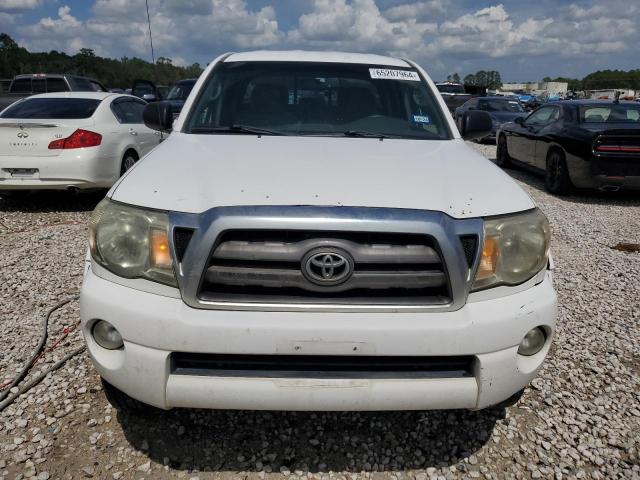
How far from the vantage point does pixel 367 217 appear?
192cm

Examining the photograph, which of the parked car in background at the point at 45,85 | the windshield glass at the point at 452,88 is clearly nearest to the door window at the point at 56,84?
the parked car in background at the point at 45,85

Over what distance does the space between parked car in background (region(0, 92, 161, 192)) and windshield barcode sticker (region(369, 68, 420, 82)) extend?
4469 millimetres

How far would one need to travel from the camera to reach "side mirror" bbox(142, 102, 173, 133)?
12.0 feet

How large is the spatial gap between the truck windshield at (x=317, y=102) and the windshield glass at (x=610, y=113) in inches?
234

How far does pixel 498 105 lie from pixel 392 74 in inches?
583

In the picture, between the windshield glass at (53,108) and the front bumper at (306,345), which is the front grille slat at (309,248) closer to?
the front bumper at (306,345)

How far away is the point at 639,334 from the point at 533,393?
51.3 inches

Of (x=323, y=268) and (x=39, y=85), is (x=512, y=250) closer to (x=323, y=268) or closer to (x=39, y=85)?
(x=323, y=268)

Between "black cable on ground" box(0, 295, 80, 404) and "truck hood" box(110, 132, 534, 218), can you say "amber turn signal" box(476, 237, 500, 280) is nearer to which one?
"truck hood" box(110, 132, 534, 218)

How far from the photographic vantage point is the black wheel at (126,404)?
101 inches

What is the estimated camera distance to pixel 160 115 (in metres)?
3.67

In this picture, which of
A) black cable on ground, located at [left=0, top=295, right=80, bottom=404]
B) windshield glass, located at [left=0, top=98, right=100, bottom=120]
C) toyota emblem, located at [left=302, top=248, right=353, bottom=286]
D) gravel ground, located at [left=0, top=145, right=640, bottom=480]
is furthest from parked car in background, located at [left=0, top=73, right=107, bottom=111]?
toyota emblem, located at [left=302, top=248, right=353, bottom=286]

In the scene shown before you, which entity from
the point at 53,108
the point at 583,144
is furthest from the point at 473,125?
the point at 53,108

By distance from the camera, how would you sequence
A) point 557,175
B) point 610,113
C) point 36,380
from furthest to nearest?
point 557,175 < point 610,113 < point 36,380
